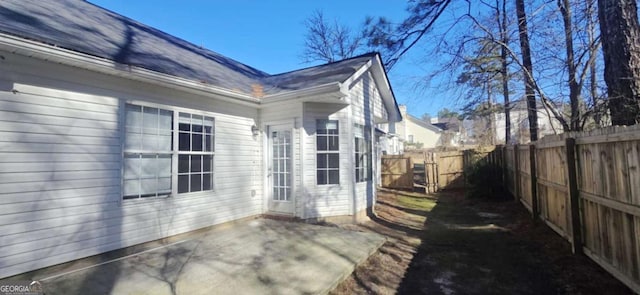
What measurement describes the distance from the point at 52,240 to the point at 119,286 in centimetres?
132

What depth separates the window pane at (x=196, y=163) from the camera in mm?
5730

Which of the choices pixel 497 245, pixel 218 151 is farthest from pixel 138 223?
pixel 497 245

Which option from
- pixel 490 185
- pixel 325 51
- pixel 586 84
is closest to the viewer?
pixel 586 84

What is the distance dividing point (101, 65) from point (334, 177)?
5010mm

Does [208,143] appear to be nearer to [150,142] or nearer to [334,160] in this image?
[150,142]

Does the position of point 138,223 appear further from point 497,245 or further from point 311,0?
point 311,0

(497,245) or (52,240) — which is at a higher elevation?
(52,240)

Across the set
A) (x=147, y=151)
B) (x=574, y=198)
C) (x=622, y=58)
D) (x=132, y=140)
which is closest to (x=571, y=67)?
(x=622, y=58)

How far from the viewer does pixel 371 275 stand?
4.27m

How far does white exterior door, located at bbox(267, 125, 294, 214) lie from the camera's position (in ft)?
23.0

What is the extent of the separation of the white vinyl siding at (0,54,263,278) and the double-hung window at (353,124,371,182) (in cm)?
430

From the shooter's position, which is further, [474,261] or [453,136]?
[453,136]

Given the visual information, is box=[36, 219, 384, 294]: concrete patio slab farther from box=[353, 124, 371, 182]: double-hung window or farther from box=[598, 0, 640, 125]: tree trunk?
box=[598, 0, 640, 125]: tree trunk

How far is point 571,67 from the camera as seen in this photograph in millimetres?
6750
